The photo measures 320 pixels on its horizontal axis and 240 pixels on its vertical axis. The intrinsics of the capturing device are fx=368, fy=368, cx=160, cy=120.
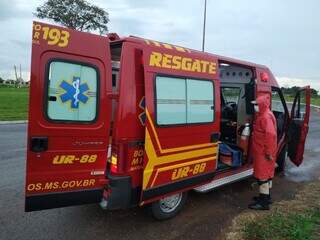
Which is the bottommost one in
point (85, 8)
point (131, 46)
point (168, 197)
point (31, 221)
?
point (31, 221)

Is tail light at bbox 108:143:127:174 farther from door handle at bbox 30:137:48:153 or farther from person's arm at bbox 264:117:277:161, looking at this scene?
person's arm at bbox 264:117:277:161

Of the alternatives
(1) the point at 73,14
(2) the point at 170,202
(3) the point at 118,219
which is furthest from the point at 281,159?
(1) the point at 73,14

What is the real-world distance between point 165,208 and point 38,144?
7.07 feet

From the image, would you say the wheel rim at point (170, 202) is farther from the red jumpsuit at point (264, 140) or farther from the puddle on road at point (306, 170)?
the puddle on road at point (306, 170)

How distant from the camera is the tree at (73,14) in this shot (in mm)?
47594

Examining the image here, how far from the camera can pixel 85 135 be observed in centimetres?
403

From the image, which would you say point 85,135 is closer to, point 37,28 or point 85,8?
point 37,28

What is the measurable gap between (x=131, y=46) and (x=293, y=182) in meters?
4.92

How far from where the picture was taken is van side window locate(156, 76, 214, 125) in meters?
4.57

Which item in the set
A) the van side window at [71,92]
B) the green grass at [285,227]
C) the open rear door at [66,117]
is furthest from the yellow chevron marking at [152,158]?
the green grass at [285,227]

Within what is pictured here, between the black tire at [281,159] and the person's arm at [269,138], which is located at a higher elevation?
the person's arm at [269,138]

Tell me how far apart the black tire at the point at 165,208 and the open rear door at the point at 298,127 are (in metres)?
3.36

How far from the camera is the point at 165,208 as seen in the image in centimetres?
516

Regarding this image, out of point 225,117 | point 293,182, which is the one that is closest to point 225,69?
point 225,117
